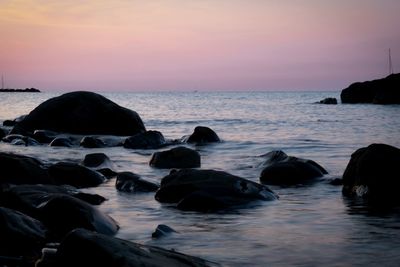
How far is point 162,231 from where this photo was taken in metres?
7.01

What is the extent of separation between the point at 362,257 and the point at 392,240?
88 centimetres

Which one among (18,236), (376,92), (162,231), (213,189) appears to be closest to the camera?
(18,236)

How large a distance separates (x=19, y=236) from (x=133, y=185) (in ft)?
14.5

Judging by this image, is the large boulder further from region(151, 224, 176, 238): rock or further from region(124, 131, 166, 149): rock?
region(124, 131, 166, 149): rock

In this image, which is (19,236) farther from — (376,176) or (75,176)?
(376,176)

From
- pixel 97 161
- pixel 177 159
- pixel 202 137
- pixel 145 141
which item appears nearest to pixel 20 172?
pixel 97 161

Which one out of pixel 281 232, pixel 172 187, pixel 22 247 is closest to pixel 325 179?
pixel 172 187

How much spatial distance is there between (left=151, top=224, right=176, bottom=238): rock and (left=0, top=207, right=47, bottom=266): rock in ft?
4.39

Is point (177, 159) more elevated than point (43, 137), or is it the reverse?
point (177, 159)

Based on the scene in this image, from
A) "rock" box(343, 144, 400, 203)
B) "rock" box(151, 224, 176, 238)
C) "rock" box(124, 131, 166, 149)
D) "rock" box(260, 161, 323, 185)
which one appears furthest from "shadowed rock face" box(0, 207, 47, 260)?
"rock" box(124, 131, 166, 149)

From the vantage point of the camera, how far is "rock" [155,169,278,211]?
9.11 meters

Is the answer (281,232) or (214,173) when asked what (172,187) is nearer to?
(214,173)

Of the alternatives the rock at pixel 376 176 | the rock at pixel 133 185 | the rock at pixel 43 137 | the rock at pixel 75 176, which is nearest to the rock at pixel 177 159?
the rock at pixel 75 176

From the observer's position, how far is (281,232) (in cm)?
716
